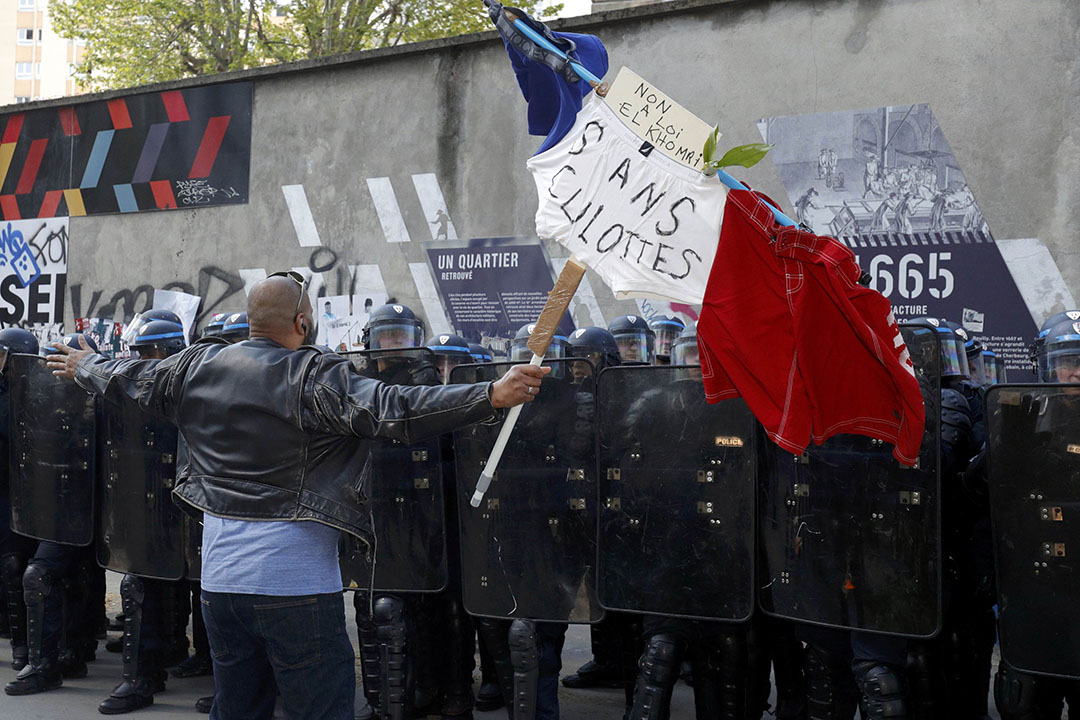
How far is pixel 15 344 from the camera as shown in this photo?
6.36 m

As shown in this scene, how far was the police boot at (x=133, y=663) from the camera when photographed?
5402 millimetres

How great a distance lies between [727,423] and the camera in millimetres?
4211

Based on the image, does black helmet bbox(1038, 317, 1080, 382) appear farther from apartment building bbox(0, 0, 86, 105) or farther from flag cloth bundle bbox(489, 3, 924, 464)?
apartment building bbox(0, 0, 86, 105)

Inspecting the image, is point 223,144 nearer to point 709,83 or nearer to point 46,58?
point 709,83

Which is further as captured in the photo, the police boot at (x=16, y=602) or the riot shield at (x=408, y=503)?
the police boot at (x=16, y=602)

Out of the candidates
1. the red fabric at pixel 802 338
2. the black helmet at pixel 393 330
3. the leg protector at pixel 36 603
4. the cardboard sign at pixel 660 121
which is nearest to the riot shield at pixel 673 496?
the red fabric at pixel 802 338

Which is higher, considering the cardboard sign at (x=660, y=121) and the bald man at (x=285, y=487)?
the cardboard sign at (x=660, y=121)

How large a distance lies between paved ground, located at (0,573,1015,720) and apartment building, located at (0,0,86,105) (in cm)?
6208

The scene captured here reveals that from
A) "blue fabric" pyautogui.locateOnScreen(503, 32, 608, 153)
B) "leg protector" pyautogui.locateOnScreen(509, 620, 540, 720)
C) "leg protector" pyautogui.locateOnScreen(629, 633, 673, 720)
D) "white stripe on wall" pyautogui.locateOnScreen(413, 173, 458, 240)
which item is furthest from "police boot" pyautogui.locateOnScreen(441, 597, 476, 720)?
"white stripe on wall" pyautogui.locateOnScreen(413, 173, 458, 240)

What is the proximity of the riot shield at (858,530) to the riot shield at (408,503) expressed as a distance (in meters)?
1.47

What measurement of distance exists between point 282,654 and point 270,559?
0.90 ft

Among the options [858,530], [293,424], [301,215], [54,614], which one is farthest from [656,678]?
[301,215]

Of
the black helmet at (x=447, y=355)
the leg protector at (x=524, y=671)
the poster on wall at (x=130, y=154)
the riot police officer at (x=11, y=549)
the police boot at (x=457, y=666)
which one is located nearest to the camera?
the leg protector at (x=524, y=671)

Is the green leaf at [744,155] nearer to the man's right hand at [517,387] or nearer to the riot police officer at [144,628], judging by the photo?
the man's right hand at [517,387]
